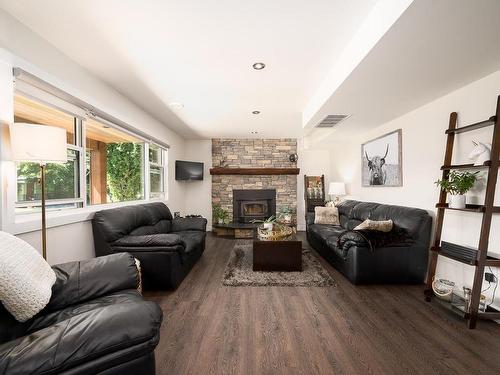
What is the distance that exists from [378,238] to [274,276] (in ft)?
4.40

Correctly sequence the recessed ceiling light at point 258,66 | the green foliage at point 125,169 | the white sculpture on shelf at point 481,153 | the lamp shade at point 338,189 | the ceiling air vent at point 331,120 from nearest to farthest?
the white sculpture on shelf at point 481,153 → the recessed ceiling light at point 258,66 → the ceiling air vent at point 331,120 → the green foliage at point 125,169 → the lamp shade at point 338,189

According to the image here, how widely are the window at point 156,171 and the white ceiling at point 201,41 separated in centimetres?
147

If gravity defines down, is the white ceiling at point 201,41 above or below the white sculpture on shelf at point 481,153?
above

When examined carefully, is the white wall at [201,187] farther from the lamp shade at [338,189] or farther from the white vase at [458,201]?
the white vase at [458,201]

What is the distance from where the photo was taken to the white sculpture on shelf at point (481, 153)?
6.72ft

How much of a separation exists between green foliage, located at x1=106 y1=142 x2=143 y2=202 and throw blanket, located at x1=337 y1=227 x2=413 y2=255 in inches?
142

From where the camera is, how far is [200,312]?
2.19 m

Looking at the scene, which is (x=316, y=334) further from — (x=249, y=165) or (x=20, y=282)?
(x=249, y=165)

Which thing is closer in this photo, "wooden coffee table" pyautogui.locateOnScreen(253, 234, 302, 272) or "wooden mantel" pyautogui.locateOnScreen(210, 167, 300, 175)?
"wooden coffee table" pyautogui.locateOnScreen(253, 234, 302, 272)

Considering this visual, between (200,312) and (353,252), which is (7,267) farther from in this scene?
(353,252)

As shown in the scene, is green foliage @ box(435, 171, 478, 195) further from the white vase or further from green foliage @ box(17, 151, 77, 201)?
green foliage @ box(17, 151, 77, 201)

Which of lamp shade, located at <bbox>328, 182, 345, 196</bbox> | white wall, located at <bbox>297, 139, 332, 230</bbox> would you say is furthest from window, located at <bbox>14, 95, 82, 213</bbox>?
white wall, located at <bbox>297, 139, 332, 230</bbox>

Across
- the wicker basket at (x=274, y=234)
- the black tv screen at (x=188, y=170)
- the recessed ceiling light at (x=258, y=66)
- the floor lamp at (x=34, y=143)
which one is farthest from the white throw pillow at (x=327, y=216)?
the floor lamp at (x=34, y=143)

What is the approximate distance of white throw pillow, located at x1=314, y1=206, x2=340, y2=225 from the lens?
14.9ft
